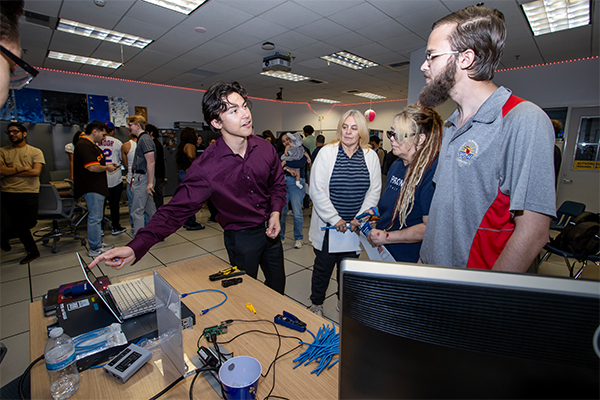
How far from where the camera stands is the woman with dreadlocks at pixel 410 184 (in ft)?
4.88

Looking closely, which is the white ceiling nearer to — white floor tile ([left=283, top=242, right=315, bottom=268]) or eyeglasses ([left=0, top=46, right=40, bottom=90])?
white floor tile ([left=283, top=242, right=315, bottom=268])

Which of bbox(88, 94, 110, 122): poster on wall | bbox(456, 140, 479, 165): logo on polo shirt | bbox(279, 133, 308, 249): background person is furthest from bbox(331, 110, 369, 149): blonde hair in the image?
bbox(88, 94, 110, 122): poster on wall

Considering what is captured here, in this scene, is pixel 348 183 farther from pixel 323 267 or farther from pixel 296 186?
pixel 296 186

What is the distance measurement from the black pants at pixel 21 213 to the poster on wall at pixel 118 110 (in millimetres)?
4882

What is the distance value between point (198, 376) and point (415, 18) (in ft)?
14.8

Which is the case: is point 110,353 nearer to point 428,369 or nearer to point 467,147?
point 428,369

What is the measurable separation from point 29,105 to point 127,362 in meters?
8.06

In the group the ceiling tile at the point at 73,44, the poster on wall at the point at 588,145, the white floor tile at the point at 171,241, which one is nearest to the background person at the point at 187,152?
the white floor tile at the point at 171,241

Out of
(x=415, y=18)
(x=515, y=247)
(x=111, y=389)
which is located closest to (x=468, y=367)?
(x=515, y=247)

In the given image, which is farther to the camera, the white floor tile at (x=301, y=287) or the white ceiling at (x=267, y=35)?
the white ceiling at (x=267, y=35)

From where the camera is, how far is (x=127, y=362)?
33.4 inches

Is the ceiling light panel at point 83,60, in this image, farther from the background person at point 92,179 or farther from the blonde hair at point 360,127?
the blonde hair at point 360,127

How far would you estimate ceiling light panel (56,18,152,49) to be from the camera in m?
4.08

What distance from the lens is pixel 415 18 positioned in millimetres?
3729
